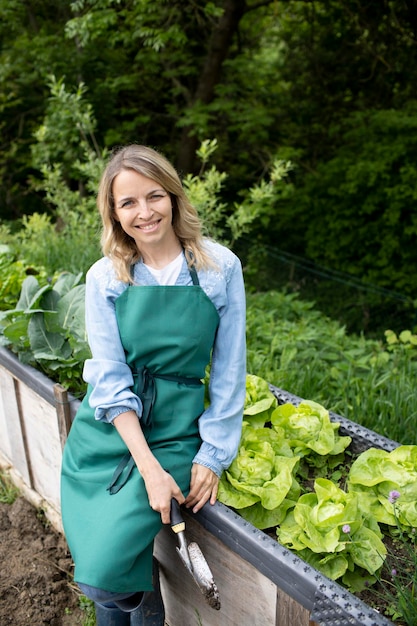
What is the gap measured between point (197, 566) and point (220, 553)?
15cm

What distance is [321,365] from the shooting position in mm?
3717

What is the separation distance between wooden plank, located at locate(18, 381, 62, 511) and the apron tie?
78 centimetres

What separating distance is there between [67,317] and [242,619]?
1.49 m

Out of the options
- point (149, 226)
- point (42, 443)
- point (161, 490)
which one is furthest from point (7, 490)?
point (149, 226)

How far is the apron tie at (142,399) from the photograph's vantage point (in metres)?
1.79

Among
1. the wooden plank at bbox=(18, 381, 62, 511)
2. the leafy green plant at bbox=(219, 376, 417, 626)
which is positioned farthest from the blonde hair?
the wooden plank at bbox=(18, 381, 62, 511)

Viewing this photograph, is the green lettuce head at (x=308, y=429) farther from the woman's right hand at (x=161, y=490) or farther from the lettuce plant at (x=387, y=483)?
the woman's right hand at (x=161, y=490)

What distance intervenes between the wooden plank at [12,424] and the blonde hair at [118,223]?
123 centimetres

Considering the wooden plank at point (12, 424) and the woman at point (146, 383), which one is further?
the wooden plank at point (12, 424)

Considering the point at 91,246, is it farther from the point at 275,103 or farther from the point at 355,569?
the point at 275,103

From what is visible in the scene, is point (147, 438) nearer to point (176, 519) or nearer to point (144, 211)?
point (176, 519)

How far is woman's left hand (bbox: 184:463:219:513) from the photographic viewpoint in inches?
70.5

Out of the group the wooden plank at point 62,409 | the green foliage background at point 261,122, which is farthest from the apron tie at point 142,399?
the green foliage background at point 261,122

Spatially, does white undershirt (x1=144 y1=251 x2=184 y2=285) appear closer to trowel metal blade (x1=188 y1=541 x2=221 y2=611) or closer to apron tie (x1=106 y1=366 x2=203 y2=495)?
apron tie (x1=106 y1=366 x2=203 y2=495)
